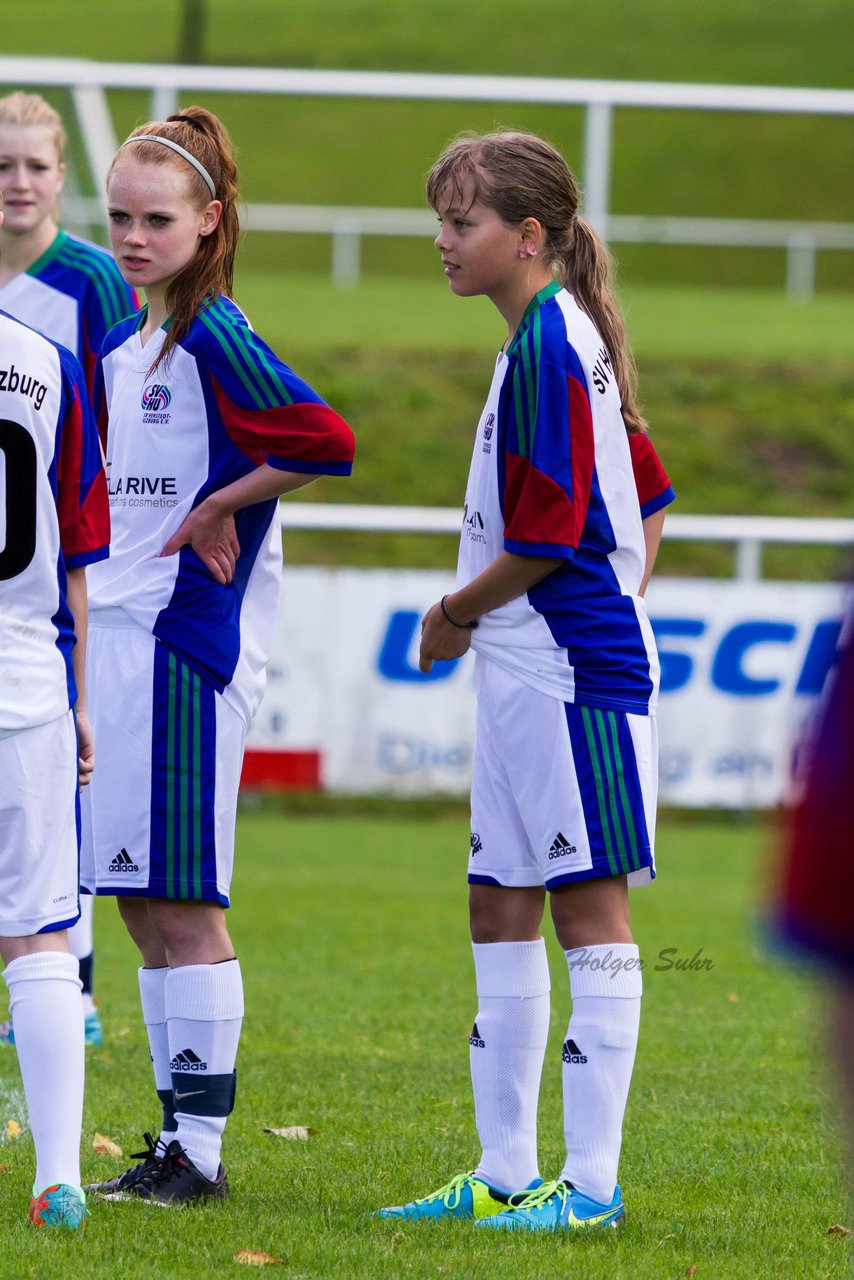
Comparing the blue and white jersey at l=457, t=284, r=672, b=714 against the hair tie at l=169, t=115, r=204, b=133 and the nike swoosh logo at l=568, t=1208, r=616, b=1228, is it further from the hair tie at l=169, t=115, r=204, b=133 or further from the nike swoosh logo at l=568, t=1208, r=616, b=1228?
the nike swoosh logo at l=568, t=1208, r=616, b=1228

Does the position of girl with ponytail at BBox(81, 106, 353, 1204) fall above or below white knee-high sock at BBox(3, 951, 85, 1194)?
above

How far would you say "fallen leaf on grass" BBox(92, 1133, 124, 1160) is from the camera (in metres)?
4.15

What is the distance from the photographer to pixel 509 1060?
12.1 ft

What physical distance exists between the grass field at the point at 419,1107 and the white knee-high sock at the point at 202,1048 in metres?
0.18

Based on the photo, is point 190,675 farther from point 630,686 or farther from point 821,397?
point 821,397

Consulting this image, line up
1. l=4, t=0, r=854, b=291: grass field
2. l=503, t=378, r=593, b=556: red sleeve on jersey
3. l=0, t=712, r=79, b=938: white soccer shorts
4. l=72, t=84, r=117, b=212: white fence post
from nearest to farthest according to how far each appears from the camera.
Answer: l=0, t=712, r=79, b=938: white soccer shorts
l=503, t=378, r=593, b=556: red sleeve on jersey
l=72, t=84, r=117, b=212: white fence post
l=4, t=0, r=854, b=291: grass field

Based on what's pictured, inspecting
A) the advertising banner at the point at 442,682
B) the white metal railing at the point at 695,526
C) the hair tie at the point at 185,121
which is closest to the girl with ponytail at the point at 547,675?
the hair tie at the point at 185,121

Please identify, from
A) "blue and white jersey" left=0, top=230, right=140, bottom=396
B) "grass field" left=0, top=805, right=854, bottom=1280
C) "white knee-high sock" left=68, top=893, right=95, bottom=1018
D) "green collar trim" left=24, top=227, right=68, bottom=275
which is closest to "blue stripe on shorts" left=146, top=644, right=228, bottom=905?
"grass field" left=0, top=805, right=854, bottom=1280

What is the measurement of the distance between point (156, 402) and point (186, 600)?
422 millimetres

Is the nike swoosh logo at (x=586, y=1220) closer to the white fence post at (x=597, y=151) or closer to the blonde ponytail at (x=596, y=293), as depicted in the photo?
the blonde ponytail at (x=596, y=293)

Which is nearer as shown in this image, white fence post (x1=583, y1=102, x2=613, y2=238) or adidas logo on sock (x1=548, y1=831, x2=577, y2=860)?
adidas logo on sock (x1=548, y1=831, x2=577, y2=860)

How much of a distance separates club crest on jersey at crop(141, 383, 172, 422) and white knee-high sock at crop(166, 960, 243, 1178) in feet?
3.77

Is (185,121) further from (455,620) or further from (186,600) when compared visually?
(455,620)

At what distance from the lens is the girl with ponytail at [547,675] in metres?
3.50
